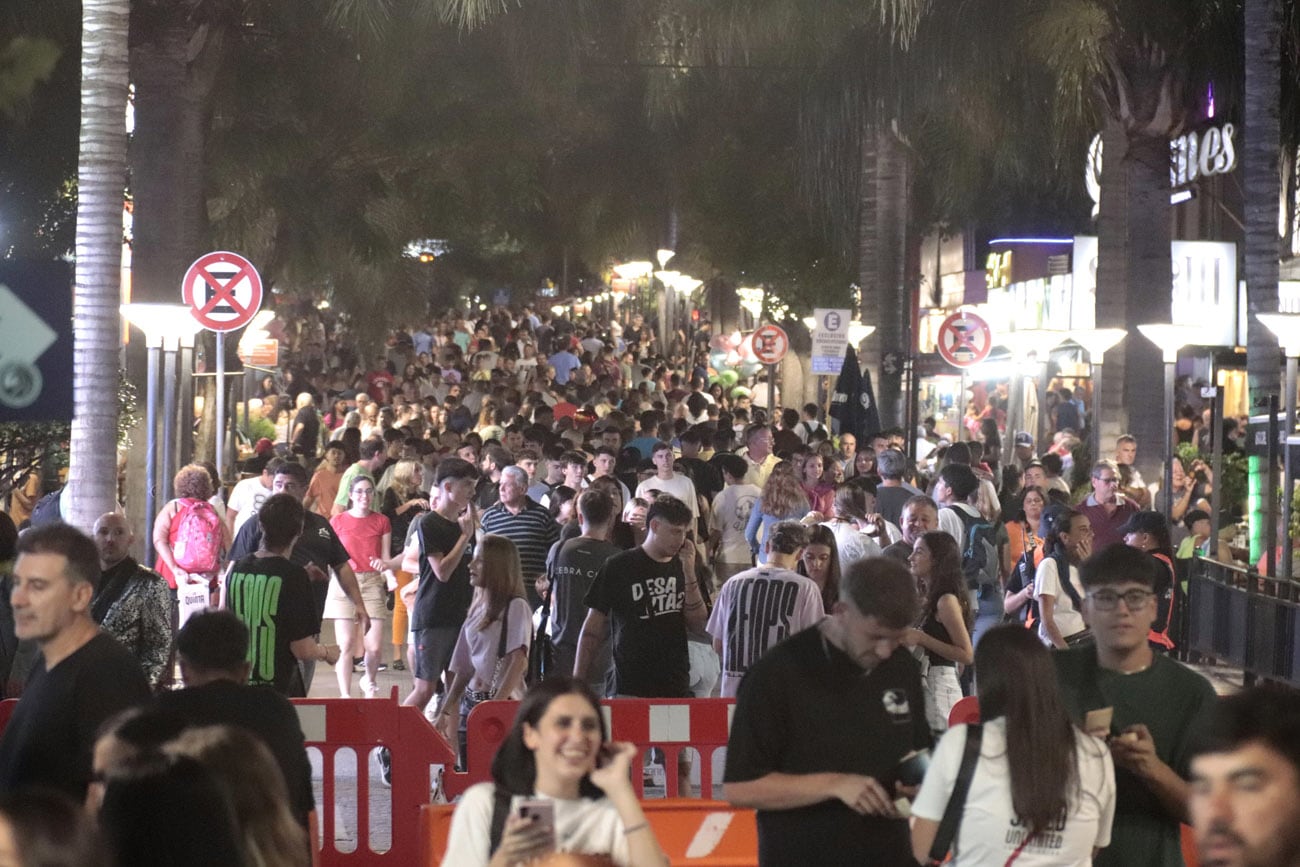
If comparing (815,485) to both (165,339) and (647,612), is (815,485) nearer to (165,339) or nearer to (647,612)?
(165,339)

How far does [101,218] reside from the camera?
13945 mm

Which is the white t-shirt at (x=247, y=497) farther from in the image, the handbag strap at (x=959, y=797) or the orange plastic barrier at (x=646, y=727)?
the handbag strap at (x=959, y=797)

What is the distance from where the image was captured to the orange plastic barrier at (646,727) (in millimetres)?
8742

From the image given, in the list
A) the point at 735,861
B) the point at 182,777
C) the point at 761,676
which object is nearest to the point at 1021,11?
the point at 735,861

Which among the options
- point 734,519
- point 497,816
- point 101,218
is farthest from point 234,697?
point 734,519

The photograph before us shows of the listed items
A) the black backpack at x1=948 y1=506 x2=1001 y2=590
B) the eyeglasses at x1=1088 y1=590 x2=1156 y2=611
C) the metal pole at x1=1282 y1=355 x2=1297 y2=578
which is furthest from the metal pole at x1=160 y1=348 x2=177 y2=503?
the eyeglasses at x1=1088 y1=590 x2=1156 y2=611

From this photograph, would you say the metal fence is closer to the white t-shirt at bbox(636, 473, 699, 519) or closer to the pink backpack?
the white t-shirt at bbox(636, 473, 699, 519)

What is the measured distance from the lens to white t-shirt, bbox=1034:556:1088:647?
1107 centimetres

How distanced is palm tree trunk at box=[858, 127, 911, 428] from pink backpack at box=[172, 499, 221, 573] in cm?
1752

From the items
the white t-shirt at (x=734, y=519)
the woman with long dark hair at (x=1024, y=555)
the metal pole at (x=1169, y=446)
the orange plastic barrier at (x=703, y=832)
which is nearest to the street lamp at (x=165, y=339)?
the white t-shirt at (x=734, y=519)

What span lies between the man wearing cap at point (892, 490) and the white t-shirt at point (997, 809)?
33.3 feet

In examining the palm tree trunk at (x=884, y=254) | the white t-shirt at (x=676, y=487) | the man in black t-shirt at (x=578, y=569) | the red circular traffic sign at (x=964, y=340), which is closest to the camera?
the man in black t-shirt at (x=578, y=569)

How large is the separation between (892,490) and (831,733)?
1010 cm

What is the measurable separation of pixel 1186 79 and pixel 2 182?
1213 centimetres
